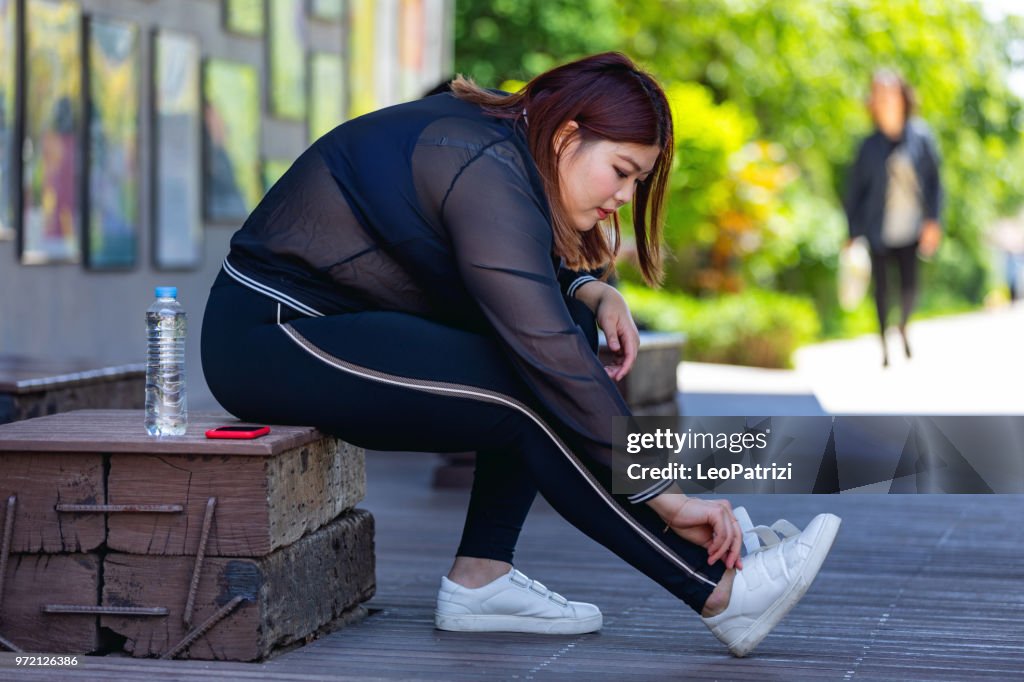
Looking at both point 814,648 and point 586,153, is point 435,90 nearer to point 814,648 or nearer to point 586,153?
point 586,153

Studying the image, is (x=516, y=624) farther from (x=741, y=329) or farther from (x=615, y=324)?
(x=741, y=329)

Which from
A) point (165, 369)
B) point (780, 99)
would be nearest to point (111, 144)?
point (165, 369)

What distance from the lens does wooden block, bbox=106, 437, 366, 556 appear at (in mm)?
2832

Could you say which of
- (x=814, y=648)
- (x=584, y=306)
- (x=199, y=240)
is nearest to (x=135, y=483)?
(x=584, y=306)

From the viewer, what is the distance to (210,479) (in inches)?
112

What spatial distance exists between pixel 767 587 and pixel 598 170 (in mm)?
819

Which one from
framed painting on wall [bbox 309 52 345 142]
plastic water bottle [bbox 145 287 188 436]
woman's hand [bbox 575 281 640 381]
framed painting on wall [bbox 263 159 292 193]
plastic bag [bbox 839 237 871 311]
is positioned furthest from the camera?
plastic bag [bbox 839 237 871 311]

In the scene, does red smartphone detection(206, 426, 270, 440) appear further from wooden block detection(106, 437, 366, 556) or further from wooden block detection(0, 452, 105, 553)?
wooden block detection(0, 452, 105, 553)

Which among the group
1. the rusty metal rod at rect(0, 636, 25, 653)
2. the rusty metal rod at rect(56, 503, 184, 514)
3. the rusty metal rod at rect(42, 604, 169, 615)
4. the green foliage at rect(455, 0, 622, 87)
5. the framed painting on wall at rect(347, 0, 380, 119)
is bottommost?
the rusty metal rod at rect(0, 636, 25, 653)

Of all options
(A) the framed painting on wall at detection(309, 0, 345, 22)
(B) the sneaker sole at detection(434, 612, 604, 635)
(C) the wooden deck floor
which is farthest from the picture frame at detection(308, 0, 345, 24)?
(B) the sneaker sole at detection(434, 612, 604, 635)

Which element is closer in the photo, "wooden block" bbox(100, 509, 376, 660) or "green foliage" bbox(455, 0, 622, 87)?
"wooden block" bbox(100, 509, 376, 660)

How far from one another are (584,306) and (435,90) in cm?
54

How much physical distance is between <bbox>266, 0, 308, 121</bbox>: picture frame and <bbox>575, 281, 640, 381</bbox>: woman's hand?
666cm

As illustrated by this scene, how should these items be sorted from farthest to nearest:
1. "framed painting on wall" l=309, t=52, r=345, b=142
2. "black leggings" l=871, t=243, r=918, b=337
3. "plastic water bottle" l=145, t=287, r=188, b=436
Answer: "black leggings" l=871, t=243, r=918, b=337, "framed painting on wall" l=309, t=52, r=345, b=142, "plastic water bottle" l=145, t=287, r=188, b=436
